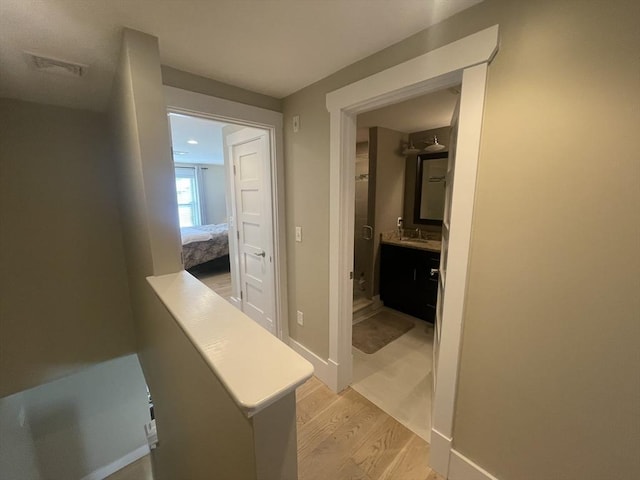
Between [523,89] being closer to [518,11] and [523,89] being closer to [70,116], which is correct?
[518,11]

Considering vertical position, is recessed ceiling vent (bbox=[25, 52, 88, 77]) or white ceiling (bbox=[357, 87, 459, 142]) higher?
white ceiling (bbox=[357, 87, 459, 142])

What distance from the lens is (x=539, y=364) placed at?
104 cm

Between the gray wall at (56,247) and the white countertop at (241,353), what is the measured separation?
6.11ft

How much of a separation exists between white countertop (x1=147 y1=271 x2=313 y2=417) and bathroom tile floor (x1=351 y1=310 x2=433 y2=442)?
1.56m

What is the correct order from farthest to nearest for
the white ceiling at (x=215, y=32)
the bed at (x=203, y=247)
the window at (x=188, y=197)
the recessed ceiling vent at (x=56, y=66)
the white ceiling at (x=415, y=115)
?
1. the window at (x=188, y=197)
2. the bed at (x=203, y=247)
3. the white ceiling at (x=415, y=115)
4. the recessed ceiling vent at (x=56, y=66)
5. the white ceiling at (x=215, y=32)

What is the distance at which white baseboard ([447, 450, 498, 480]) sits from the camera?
1248 millimetres

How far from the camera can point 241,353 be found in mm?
650

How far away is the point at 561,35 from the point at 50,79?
8.60ft

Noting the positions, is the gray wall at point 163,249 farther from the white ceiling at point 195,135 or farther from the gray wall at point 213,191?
the gray wall at point 213,191

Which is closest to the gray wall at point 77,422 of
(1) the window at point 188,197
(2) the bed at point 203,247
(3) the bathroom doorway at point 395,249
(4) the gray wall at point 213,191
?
(2) the bed at point 203,247

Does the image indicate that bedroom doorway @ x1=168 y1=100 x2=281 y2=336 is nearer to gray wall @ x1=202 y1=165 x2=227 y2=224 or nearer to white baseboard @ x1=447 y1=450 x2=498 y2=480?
white baseboard @ x1=447 y1=450 x2=498 y2=480

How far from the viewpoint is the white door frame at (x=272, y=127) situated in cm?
164

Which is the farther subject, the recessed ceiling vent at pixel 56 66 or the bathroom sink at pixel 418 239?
the bathroom sink at pixel 418 239

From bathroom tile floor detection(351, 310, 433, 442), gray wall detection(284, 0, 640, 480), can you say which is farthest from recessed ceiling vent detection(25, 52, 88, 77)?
bathroom tile floor detection(351, 310, 433, 442)
